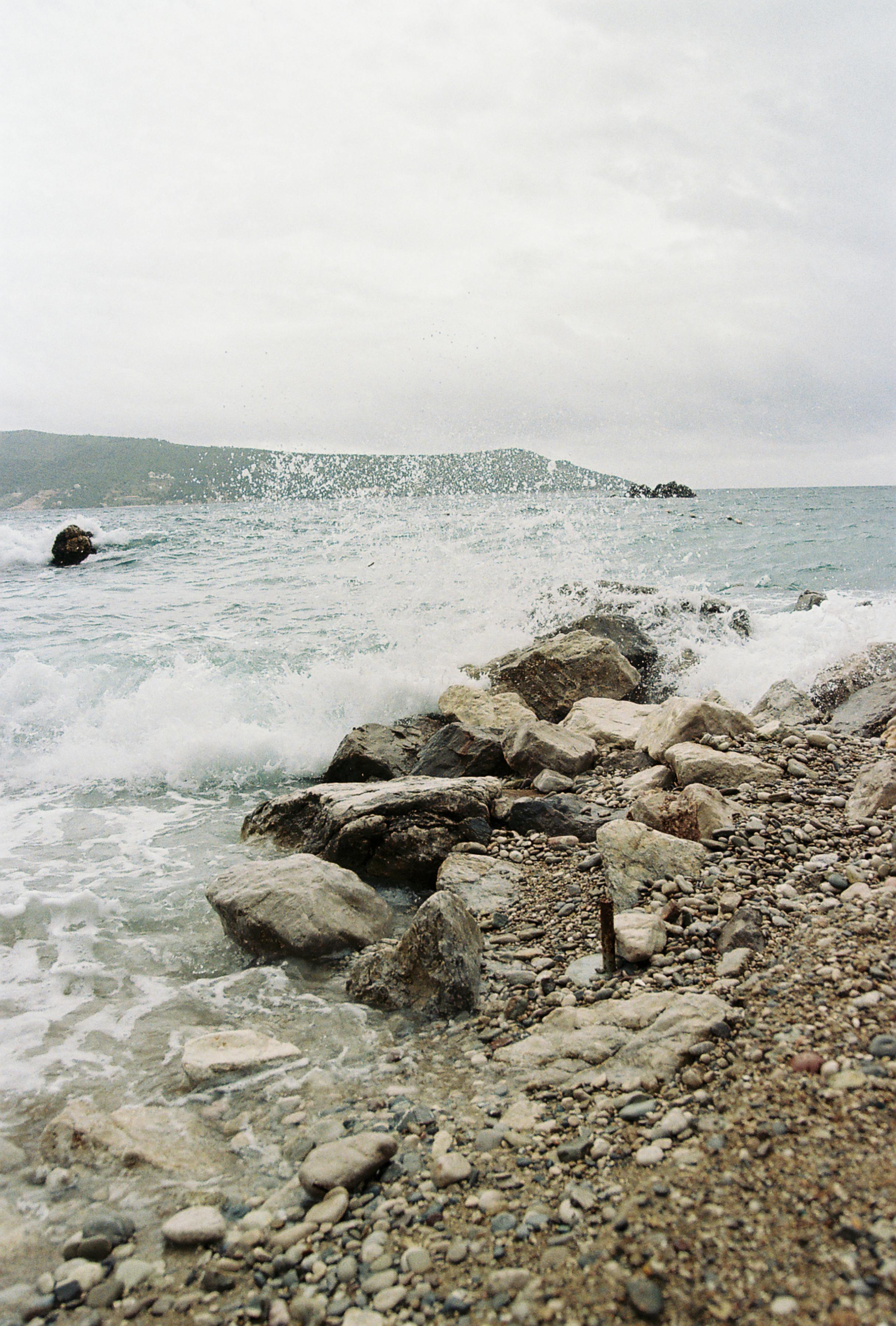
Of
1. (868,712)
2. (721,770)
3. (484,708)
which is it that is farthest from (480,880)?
(868,712)

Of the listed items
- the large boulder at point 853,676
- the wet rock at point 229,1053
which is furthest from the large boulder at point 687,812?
the large boulder at point 853,676

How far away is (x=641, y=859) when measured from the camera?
4.14 m

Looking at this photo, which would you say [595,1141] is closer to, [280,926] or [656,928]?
[656,928]

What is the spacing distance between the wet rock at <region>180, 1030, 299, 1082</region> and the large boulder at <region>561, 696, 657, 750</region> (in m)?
4.18

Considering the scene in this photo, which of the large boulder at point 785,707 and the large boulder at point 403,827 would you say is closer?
the large boulder at point 403,827

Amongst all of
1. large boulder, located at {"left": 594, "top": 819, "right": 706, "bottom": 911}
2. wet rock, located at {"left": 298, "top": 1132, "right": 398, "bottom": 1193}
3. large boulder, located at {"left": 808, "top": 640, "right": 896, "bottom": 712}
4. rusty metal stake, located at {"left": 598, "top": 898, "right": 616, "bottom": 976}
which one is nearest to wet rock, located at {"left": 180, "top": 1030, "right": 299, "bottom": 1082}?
wet rock, located at {"left": 298, "top": 1132, "right": 398, "bottom": 1193}

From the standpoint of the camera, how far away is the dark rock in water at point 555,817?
5.16 meters

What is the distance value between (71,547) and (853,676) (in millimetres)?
25639

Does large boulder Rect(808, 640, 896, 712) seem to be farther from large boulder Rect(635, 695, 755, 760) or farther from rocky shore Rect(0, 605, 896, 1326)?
rocky shore Rect(0, 605, 896, 1326)

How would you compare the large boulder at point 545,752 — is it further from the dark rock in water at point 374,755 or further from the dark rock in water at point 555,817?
the dark rock in water at point 374,755

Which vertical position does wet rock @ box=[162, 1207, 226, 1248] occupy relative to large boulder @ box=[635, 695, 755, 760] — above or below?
below

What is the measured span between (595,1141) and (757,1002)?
0.86 meters

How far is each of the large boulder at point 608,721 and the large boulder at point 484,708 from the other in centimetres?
52

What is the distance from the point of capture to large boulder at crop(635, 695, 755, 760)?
19.8ft
